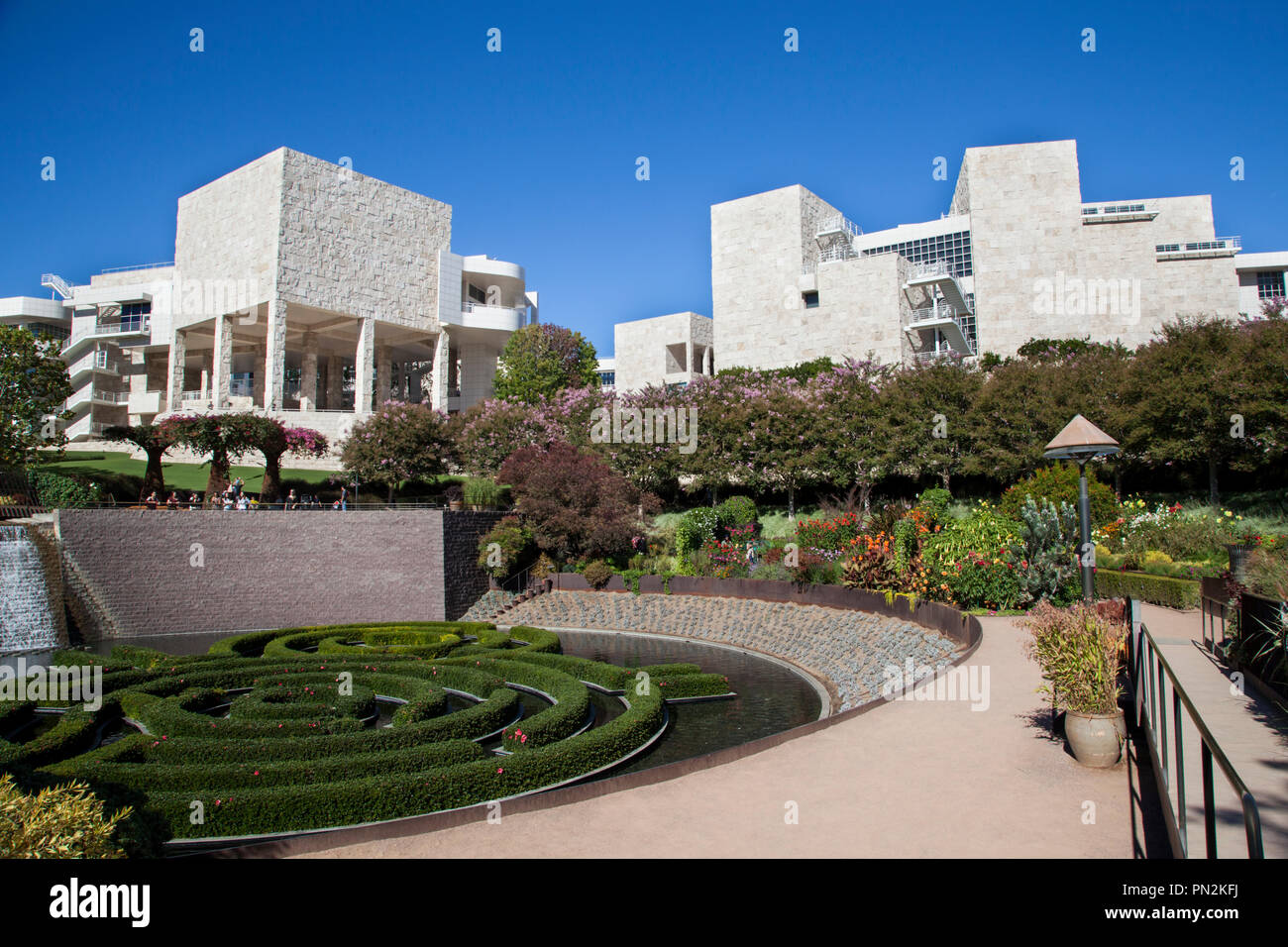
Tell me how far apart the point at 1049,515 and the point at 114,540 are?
1042 inches

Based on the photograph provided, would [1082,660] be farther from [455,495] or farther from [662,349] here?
[662,349]

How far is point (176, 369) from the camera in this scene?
1932 inches

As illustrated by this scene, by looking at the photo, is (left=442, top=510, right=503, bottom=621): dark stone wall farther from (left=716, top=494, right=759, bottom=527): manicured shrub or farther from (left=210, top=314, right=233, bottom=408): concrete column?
(left=210, top=314, right=233, bottom=408): concrete column

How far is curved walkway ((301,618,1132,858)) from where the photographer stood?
18.6 ft

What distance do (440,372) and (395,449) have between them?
17.7 m

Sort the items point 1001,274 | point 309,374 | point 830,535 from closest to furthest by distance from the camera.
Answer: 1. point 830,535
2. point 1001,274
3. point 309,374

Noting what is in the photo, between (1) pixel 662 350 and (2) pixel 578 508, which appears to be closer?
(2) pixel 578 508

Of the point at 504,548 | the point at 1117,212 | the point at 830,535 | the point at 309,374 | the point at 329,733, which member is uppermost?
the point at 1117,212

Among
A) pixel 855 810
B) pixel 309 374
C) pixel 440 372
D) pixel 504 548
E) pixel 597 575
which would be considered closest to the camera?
pixel 855 810

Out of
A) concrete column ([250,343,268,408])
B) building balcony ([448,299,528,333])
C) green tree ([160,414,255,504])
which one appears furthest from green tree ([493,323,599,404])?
green tree ([160,414,255,504])

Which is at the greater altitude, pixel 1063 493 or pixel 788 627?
pixel 1063 493


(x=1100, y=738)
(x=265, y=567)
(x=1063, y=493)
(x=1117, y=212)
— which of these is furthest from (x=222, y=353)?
(x=1117, y=212)
